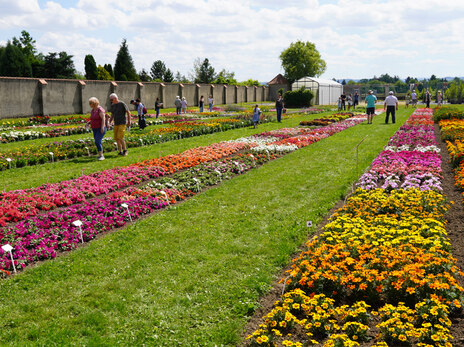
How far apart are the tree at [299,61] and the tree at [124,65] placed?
1547 inches

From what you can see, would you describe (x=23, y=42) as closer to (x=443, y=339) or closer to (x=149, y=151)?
(x=149, y=151)

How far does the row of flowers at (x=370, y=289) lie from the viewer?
3760 millimetres

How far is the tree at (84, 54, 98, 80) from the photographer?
49.3 meters

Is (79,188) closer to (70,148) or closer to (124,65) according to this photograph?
(70,148)

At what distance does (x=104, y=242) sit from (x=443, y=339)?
16.0ft

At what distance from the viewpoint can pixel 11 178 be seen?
34.0 feet

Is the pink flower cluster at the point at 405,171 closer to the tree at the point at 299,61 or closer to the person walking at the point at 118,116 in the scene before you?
the person walking at the point at 118,116

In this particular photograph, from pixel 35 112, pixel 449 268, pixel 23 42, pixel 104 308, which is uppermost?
pixel 23 42

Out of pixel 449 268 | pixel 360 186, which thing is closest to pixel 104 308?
pixel 449 268

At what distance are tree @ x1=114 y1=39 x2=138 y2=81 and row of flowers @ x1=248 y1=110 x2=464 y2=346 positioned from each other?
53219mm

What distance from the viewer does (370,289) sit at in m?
4.47

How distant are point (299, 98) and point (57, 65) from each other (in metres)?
31.3

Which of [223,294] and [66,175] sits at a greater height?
[66,175]

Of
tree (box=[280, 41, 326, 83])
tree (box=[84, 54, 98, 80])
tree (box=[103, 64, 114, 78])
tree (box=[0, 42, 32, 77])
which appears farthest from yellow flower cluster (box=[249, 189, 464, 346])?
tree (box=[280, 41, 326, 83])
